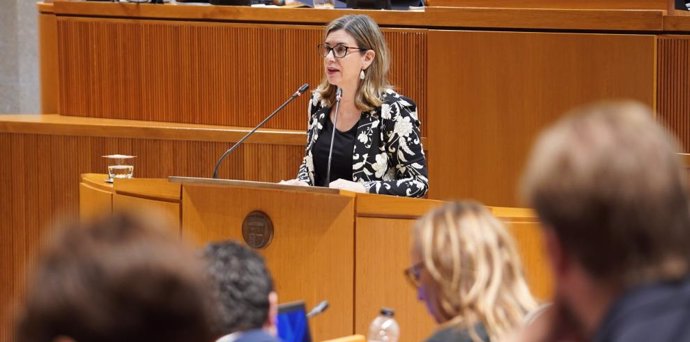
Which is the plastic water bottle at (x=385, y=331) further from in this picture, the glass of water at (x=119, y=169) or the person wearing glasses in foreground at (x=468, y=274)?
the glass of water at (x=119, y=169)

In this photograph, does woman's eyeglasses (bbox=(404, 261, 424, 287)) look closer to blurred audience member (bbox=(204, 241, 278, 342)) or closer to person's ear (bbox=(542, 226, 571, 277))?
blurred audience member (bbox=(204, 241, 278, 342))

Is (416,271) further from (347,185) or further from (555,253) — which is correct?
(347,185)

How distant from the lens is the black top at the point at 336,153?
4211 mm

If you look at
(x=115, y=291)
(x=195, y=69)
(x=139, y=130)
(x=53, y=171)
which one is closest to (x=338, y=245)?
(x=139, y=130)

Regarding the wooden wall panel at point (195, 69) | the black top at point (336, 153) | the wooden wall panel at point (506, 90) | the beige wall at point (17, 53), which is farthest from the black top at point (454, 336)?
the beige wall at point (17, 53)

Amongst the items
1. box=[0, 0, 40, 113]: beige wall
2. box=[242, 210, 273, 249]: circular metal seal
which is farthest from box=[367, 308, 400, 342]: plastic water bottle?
box=[0, 0, 40, 113]: beige wall

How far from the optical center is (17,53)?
8312 mm

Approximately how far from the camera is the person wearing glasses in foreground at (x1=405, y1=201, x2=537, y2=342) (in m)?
2.18

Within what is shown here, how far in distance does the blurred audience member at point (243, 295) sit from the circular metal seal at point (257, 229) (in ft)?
5.40

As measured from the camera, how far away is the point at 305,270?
148 inches

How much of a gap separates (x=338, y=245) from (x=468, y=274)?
1535 millimetres

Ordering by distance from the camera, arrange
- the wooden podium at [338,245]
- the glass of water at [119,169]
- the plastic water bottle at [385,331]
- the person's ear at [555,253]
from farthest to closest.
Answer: the glass of water at [119,169]
the wooden podium at [338,245]
the plastic water bottle at [385,331]
the person's ear at [555,253]

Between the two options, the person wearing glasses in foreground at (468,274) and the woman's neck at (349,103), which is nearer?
the person wearing glasses in foreground at (468,274)

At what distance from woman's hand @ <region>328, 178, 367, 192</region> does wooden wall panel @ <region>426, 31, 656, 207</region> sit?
82 centimetres
